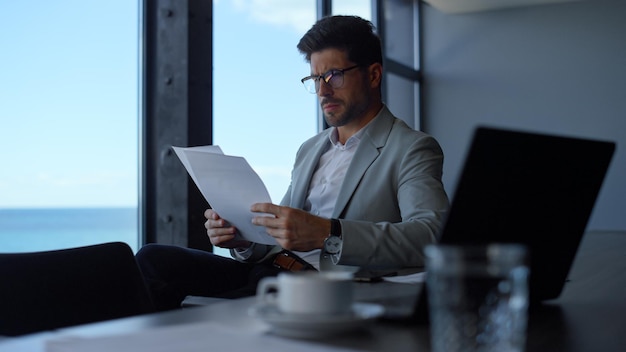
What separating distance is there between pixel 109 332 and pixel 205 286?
3.58ft

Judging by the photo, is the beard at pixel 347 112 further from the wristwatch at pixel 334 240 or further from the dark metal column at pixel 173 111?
the dark metal column at pixel 173 111

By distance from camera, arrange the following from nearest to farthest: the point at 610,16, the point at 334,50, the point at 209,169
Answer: the point at 209,169 < the point at 334,50 < the point at 610,16

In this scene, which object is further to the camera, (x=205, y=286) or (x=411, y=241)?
(x=205, y=286)

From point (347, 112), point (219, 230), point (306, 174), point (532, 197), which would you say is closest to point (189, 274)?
point (219, 230)

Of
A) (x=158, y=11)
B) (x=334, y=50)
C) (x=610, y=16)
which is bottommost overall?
(x=334, y=50)

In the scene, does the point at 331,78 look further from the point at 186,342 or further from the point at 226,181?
the point at 186,342

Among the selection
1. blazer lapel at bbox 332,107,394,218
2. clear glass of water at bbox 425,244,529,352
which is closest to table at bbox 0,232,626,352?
clear glass of water at bbox 425,244,529,352

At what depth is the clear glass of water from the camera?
0.58 metres

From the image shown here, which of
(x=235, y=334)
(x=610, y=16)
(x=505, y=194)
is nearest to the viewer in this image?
(x=235, y=334)

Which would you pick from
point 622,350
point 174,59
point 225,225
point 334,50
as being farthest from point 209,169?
point 174,59

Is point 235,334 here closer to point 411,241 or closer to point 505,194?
point 505,194

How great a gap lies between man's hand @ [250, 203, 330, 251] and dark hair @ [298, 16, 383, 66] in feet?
2.38

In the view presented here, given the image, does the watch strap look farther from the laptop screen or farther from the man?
the laptop screen

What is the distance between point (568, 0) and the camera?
25.4 feet
